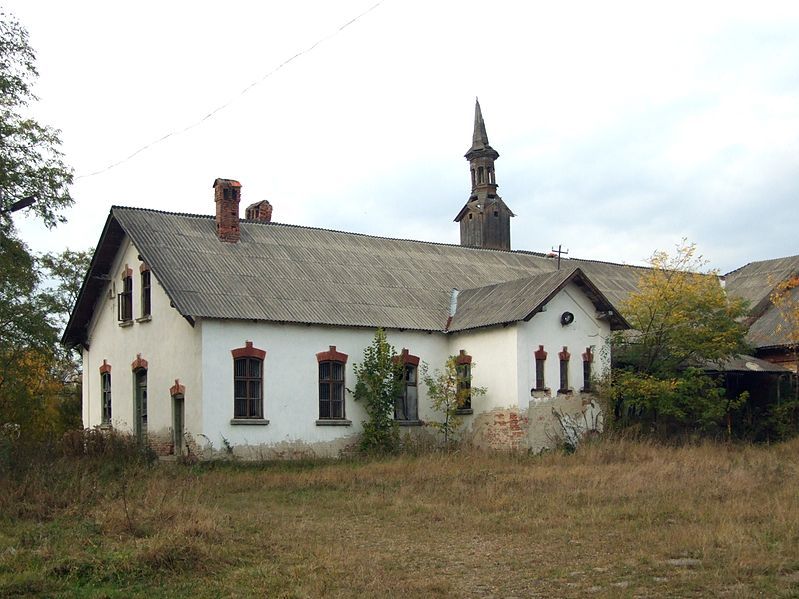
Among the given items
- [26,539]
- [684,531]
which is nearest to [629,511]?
[684,531]

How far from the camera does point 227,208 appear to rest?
2734 centimetres

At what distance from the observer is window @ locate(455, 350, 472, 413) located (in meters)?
26.4

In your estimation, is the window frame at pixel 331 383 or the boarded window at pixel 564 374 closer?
the window frame at pixel 331 383

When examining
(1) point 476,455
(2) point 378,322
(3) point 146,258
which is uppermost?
(3) point 146,258

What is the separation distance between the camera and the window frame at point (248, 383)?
77.5 feet

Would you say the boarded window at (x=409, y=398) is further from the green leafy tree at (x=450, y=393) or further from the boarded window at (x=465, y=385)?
the boarded window at (x=465, y=385)

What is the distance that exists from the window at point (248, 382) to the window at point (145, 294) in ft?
12.3

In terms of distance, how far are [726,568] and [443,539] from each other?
382 cm

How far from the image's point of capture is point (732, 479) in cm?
1666

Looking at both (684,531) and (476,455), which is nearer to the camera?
(684,531)

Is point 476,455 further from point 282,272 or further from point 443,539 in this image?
point 443,539

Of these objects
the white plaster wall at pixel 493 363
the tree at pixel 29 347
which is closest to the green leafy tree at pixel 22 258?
the tree at pixel 29 347

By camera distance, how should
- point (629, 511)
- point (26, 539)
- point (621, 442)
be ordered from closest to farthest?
point (26, 539) < point (629, 511) < point (621, 442)

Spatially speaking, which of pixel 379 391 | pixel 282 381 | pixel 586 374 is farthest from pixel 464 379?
pixel 282 381
